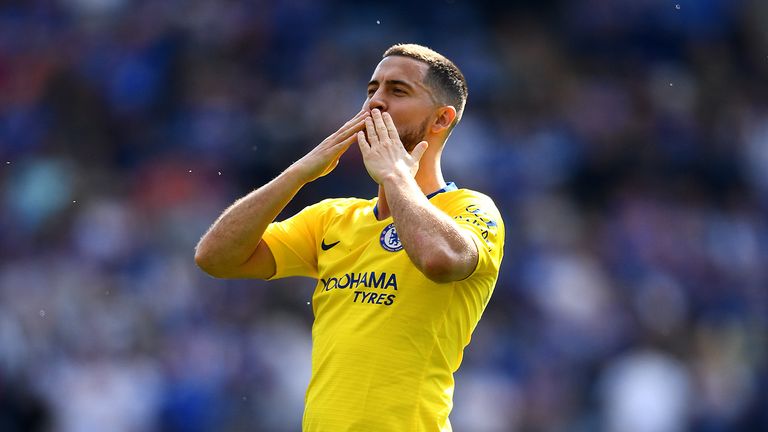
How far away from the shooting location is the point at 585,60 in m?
15.1

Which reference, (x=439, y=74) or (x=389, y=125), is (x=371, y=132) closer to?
(x=389, y=125)

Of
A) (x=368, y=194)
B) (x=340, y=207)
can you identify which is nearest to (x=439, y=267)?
(x=340, y=207)

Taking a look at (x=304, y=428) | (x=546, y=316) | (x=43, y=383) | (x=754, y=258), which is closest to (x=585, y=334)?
(x=546, y=316)

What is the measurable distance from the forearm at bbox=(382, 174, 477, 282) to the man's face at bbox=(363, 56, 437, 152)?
0.61 m

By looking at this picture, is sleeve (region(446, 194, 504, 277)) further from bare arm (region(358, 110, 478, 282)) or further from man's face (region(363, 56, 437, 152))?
man's face (region(363, 56, 437, 152))

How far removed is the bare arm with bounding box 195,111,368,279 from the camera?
204 inches

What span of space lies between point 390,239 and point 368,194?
23.0 ft

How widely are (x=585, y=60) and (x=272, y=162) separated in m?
4.44

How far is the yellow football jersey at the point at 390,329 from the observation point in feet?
15.8

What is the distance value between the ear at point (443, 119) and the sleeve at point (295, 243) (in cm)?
66

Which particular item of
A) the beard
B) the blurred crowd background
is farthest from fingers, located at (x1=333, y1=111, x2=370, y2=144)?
the blurred crowd background

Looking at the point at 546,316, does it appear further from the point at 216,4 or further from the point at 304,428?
the point at 304,428

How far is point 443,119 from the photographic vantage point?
5445mm

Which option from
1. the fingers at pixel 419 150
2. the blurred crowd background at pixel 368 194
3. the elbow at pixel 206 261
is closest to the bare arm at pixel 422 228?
the fingers at pixel 419 150
